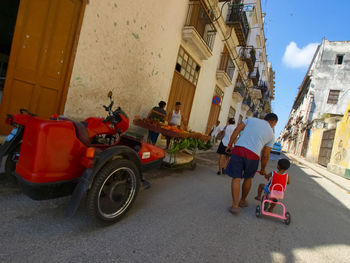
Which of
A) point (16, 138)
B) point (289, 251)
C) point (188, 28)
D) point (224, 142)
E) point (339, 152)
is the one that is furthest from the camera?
point (339, 152)

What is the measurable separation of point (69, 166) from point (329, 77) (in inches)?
1332

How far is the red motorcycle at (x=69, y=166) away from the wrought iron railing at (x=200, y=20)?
7942 millimetres

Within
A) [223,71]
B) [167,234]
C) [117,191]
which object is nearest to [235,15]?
[223,71]

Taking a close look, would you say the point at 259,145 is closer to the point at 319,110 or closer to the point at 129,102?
the point at 129,102

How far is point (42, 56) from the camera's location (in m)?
4.21

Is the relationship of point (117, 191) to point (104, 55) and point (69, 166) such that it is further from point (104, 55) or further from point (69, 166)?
point (104, 55)

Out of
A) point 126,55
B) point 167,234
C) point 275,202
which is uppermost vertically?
point 126,55

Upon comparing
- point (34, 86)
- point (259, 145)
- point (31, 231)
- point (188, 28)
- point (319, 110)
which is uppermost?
point (319, 110)

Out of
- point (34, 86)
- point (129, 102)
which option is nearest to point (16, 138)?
point (34, 86)

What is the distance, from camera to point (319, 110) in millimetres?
27797

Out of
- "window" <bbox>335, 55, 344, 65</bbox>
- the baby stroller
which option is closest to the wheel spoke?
the baby stroller

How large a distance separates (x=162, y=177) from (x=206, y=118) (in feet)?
30.7

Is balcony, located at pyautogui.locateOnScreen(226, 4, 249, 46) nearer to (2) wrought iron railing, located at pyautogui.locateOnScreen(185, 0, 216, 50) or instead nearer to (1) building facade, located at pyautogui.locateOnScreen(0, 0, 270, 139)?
(1) building facade, located at pyautogui.locateOnScreen(0, 0, 270, 139)

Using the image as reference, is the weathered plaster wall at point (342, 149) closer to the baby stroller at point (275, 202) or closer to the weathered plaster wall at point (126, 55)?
the weathered plaster wall at point (126, 55)
